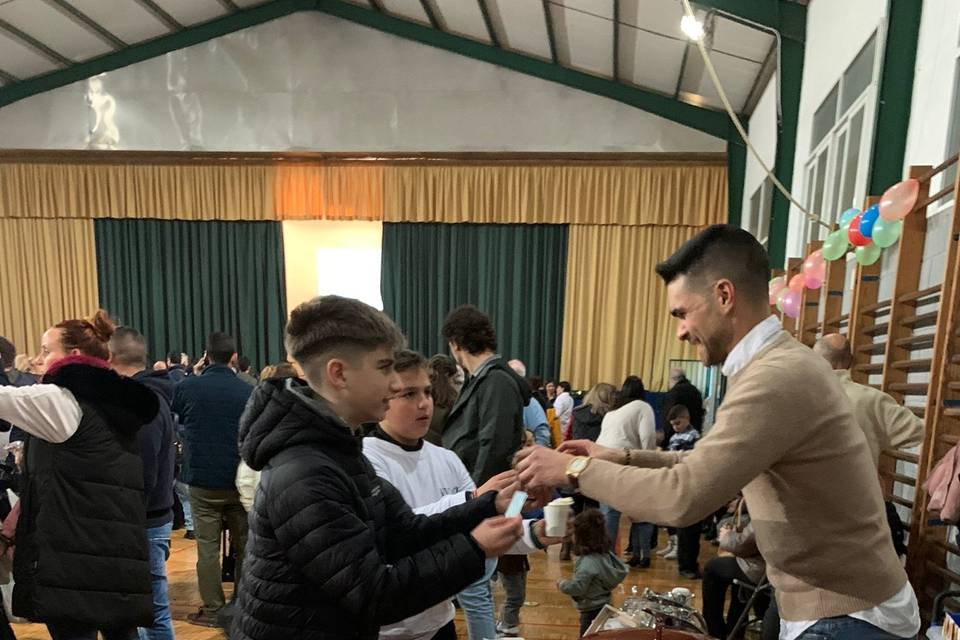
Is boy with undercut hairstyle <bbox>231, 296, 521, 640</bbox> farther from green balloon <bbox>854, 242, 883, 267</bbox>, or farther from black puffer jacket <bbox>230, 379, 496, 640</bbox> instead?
green balloon <bbox>854, 242, 883, 267</bbox>

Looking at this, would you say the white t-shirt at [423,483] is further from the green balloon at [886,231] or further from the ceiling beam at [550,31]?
the ceiling beam at [550,31]

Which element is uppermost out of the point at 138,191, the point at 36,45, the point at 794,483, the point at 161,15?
the point at 161,15

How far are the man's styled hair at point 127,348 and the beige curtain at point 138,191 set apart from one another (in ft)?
23.7

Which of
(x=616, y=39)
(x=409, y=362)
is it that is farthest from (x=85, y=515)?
(x=616, y=39)

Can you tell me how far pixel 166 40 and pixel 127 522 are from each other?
9.50 m

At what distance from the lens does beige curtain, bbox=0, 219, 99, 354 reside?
10289mm

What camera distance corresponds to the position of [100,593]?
2.28m

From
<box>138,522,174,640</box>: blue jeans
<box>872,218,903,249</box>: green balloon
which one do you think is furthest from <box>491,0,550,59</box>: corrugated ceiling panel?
<box>138,522,174,640</box>: blue jeans

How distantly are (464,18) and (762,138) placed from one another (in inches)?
165

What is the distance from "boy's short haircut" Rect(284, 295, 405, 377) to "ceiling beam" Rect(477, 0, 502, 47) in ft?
24.8

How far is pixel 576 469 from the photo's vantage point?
55.3 inches

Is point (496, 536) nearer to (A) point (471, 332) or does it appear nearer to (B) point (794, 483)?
(B) point (794, 483)

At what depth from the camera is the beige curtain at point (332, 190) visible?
384 inches

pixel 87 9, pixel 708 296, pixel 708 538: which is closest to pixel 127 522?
pixel 708 296
